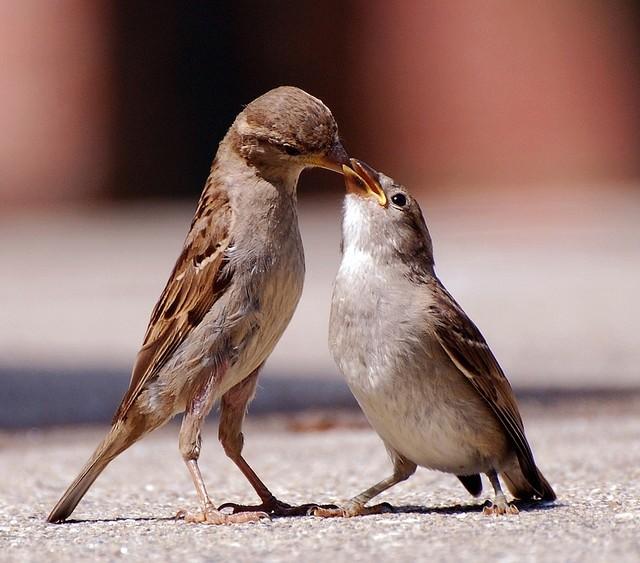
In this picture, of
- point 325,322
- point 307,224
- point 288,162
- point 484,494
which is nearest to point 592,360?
point 325,322

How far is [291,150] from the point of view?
552 centimetres

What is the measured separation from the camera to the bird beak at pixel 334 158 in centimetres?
547

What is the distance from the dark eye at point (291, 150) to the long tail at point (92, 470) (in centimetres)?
119

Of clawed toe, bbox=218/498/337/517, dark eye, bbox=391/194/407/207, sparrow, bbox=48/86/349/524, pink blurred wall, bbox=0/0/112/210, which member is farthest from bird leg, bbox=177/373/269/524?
pink blurred wall, bbox=0/0/112/210

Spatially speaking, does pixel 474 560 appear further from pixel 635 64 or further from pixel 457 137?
pixel 635 64

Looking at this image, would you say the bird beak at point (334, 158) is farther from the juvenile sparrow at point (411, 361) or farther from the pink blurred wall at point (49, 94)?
the pink blurred wall at point (49, 94)

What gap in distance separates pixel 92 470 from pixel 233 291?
85 cm

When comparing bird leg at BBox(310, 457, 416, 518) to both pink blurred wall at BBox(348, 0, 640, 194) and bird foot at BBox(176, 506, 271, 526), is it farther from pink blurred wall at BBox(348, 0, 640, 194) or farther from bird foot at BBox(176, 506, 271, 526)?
pink blurred wall at BBox(348, 0, 640, 194)

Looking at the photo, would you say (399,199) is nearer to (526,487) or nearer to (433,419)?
(433,419)

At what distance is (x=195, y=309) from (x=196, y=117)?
2269cm

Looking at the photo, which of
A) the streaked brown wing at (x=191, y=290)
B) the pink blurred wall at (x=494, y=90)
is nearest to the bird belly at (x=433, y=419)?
the streaked brown wing at (x=191, y=290)

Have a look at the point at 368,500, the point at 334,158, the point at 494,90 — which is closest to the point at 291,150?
the point at 334,158

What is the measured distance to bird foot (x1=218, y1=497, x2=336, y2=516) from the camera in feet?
18.0

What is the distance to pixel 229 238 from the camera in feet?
18.0
